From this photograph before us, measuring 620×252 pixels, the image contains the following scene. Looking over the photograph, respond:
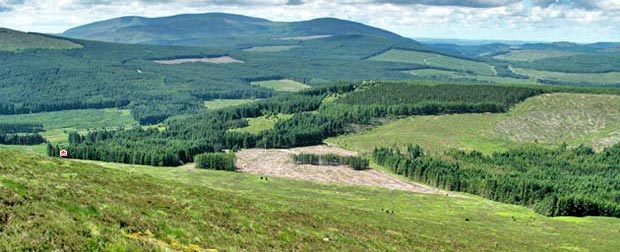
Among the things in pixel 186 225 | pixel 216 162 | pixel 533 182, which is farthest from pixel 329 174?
pixel 186 225

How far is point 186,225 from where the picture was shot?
47688mm

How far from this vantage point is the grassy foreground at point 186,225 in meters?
36.9

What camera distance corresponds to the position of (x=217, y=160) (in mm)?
186000

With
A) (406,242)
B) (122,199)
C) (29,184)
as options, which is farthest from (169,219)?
(406,242)

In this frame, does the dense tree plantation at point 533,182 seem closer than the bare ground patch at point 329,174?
Yes

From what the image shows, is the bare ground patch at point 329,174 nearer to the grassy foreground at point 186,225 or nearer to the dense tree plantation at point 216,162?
the dense tree plantation at point 216,162

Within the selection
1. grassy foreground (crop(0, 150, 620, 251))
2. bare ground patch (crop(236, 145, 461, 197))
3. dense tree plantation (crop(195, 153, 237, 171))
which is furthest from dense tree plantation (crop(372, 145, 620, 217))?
dense tree plantation (crop(195, 153, 237, 171))

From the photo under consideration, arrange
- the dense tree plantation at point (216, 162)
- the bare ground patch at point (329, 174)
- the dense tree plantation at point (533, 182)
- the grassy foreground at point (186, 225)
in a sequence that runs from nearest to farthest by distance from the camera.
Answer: the grassy foreground at point (186, 225) → the dense tree plantation at point (533, 182) → the bare ground patch at point (329, 174) → the dense tree plantation at point (216, 162)

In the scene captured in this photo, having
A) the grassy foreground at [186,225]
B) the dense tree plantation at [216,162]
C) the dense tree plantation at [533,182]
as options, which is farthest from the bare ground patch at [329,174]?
the grassy foreground at [186,225]

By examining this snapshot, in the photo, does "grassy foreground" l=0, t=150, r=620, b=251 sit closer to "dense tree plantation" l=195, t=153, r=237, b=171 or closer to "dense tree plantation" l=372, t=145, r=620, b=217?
"dense tree plantation" l=372, t=145, r=620, b=217

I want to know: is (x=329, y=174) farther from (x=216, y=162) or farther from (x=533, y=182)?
(x=533, y=182)

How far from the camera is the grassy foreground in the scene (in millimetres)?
36875

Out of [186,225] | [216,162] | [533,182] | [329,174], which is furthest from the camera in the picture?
[216,162]

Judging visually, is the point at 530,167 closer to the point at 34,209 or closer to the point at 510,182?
the point at 510,182
